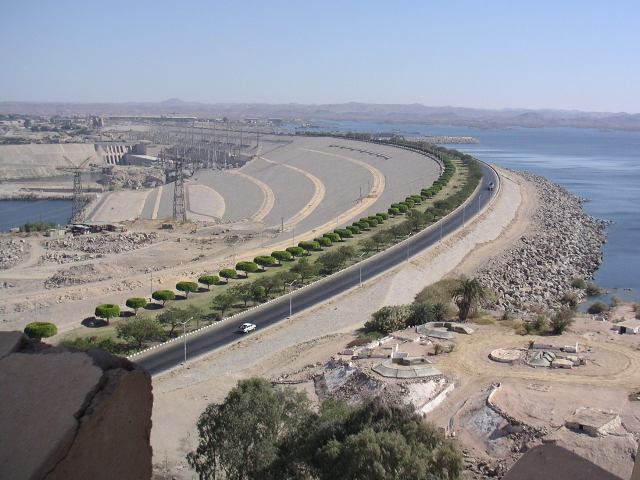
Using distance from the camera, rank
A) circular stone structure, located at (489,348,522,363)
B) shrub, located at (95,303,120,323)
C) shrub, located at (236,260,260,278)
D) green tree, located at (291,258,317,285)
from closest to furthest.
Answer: circular stone structure, located at (489,348,522,363) < shrub, located at (95,303,120,323) < green tree, located at (291,258,317,285) < shrub, located at (236,260,260,278)

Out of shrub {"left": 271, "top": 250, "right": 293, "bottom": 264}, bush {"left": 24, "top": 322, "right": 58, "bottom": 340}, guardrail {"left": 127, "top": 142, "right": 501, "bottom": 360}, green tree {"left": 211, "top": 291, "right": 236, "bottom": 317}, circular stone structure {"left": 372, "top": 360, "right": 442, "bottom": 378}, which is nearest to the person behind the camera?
circular stone structure {"left": 372, "top": 360, "right": 442, "bottom": 378}

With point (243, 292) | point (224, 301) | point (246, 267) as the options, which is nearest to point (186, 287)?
point (243, 292)

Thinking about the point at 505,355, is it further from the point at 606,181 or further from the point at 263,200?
the point at 606,181

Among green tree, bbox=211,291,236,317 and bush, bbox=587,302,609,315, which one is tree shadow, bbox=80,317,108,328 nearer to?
green tree, bbox=211,291,236,317

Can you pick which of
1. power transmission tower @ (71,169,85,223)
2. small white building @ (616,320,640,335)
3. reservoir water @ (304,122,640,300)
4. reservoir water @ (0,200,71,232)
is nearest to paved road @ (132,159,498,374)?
reservoir water @ (304,122,640,300)

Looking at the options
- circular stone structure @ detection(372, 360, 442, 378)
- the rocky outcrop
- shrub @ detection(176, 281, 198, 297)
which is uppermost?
the rocky outcrop

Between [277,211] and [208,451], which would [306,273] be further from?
[277,211]

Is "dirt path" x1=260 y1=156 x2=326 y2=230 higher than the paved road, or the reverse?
the paved road
